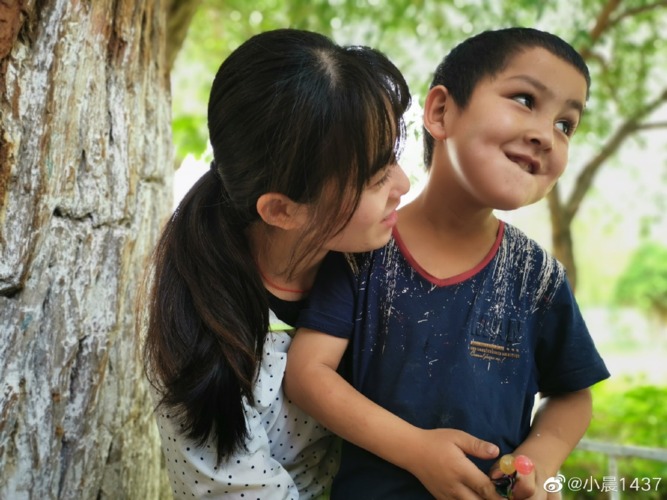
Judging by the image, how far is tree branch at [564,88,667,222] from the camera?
4723mm

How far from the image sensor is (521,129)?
1.32m

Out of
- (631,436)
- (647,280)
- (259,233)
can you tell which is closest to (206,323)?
(259,233)

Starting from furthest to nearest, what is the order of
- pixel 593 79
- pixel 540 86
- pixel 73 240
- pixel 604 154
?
1. pixel 593 79
2. pixel 604 154
3. pixel 73 240
4. pixel 540 86

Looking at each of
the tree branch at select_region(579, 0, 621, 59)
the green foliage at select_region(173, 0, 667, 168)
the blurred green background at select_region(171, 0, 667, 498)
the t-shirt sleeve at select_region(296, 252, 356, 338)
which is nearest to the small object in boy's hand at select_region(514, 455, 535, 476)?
the t-shirt sleeve at select_region(296, 252, 356, 338)

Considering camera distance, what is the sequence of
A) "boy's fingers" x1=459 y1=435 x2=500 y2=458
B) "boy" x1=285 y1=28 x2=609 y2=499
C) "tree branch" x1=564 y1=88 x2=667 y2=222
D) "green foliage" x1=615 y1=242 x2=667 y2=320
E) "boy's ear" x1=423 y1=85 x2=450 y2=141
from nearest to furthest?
"boy's fingers" x1=459 y1=435 x2=500 y2=458, "boy" x1=285 y1=28 x2=609 y2=499, "boy's ear" x1=423 y1=85 x2=450 y2=141, "tree branch" x1=564 y1=88 x2=667 y2=222, "green foliage" x1=615 y1=242 x2=667 y2=320

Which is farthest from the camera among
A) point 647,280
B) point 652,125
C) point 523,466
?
point 647,280

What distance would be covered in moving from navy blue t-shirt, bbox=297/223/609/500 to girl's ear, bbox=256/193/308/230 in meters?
0.17

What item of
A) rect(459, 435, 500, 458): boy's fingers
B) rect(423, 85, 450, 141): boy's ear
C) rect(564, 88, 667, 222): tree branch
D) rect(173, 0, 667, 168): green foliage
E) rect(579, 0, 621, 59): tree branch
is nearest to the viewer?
rect(459, 435, 500, 458): boy's fingers

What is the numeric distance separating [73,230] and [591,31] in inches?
149

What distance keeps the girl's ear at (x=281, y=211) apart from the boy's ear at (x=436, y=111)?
0.34 m

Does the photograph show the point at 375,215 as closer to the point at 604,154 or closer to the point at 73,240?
the point at 73,240

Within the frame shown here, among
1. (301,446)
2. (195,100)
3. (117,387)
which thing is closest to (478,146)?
(301,446)

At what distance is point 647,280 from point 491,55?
10330 millimetres

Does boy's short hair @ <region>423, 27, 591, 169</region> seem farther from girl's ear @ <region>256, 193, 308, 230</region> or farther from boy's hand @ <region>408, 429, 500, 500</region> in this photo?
boy's hand @ <region>408, 429, 500, 500</region>
